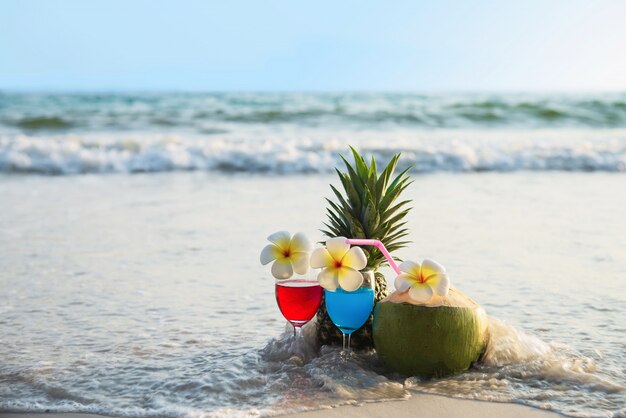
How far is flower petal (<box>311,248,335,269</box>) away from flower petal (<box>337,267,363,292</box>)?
53 millimetres

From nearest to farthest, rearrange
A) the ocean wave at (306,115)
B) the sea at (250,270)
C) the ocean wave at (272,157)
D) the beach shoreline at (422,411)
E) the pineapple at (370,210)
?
the beach shoreline at (422,411) < the sea at (250,270) < the pineapple at (370,210) < the ocean wave at (272,157) < the ocean wave at (306,115)

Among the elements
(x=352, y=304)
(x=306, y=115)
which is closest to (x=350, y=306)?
(x=352, y=304)

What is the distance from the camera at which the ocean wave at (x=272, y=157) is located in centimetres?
1031

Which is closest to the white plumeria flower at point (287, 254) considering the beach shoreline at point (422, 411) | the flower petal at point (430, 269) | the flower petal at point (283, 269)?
the flower petal at point (283, 269)

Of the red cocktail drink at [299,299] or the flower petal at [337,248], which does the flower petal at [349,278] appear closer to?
the flower petal at [337,248]

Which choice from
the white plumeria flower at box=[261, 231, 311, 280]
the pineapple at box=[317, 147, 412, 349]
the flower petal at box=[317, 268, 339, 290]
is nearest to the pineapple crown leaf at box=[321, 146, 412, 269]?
the pineapple at box=[317, 147, 412, 349]

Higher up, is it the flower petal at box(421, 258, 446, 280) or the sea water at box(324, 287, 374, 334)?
the flower petal at box(421, 258, 446, 280)

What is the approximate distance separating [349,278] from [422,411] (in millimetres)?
503

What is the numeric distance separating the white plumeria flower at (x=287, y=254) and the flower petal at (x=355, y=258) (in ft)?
0.57

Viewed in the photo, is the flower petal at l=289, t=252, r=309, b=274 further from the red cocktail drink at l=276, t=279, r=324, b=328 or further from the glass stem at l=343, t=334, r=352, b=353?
the glass stem at l=343, t=334, r=352, b=353

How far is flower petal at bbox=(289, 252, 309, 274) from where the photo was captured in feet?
9.43

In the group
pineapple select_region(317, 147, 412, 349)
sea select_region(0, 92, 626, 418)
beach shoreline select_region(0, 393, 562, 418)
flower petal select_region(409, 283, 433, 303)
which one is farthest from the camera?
pineapple select_region(317, 147, 412, 349)

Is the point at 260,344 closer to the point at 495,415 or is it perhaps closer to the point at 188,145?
the point at 495,415

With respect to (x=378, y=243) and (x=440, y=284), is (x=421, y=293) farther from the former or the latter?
(x=378, y=243)
